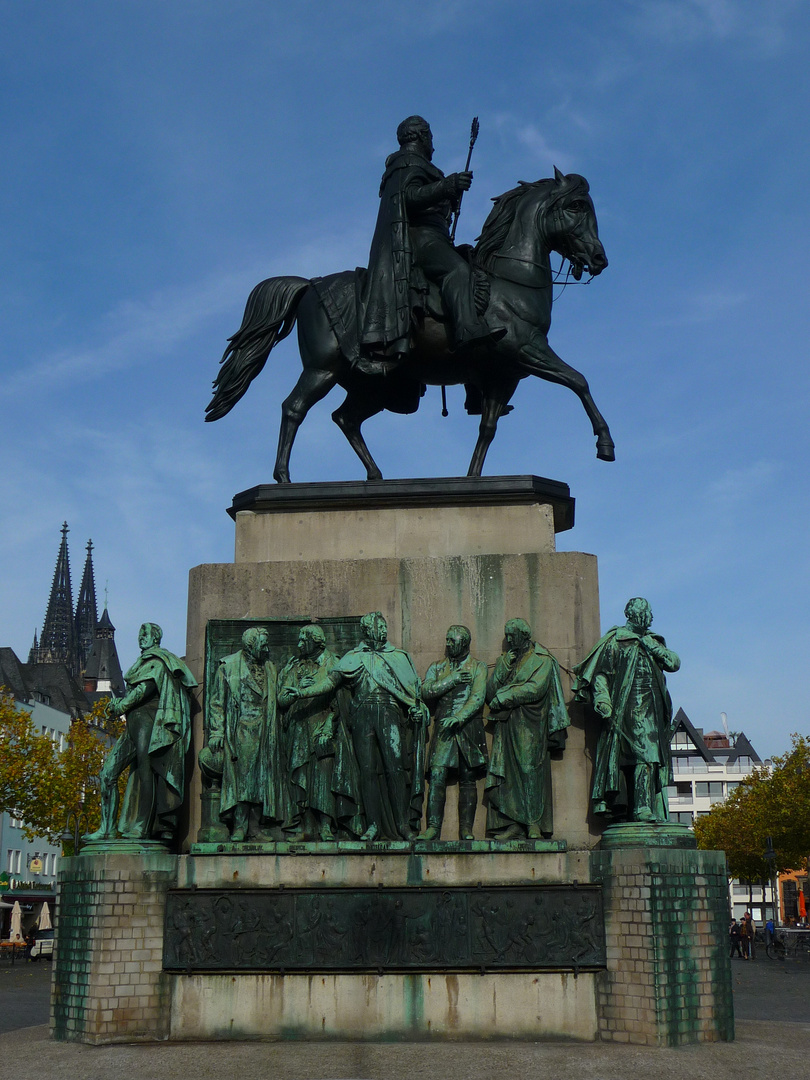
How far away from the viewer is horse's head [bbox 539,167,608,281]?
52.1 ft

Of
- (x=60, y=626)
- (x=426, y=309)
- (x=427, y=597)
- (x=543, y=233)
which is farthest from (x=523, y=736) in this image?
(x=60, y=626)

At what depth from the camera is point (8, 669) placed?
92.9 meters

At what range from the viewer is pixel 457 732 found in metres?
13.4

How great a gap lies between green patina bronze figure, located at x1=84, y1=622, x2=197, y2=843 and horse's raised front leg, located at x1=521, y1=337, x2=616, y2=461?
216 inches

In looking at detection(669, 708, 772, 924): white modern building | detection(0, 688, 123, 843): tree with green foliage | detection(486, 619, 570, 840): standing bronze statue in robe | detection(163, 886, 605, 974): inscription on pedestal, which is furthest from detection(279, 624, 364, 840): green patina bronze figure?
detection(669, 708, 772, 924): white modern building

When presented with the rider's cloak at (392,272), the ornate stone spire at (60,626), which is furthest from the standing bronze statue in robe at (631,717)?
the ornate stone spire at (60,626)

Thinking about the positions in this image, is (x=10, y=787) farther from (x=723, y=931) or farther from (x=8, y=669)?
(x=8, y=669)

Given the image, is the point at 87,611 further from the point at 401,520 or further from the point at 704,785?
the point at 401,520

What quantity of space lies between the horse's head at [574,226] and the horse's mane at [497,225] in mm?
369

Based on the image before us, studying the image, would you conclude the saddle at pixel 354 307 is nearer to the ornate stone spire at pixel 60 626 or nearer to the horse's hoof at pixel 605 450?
the horse's hoof at pixel 605 450

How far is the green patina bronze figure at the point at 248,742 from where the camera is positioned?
43.8ft

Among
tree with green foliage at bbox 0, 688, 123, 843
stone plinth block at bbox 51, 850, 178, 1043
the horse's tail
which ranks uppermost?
the horse's tail

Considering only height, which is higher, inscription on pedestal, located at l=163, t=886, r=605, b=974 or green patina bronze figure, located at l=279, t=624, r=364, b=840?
green patina bronze figure, located at l=279, t=624, r=364, b=840

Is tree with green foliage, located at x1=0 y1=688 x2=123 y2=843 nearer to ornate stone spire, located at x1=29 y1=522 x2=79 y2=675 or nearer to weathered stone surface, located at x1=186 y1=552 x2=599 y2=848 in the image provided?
weathered stone surface, located at x1=186 y1=552 x2=599 y2=848
